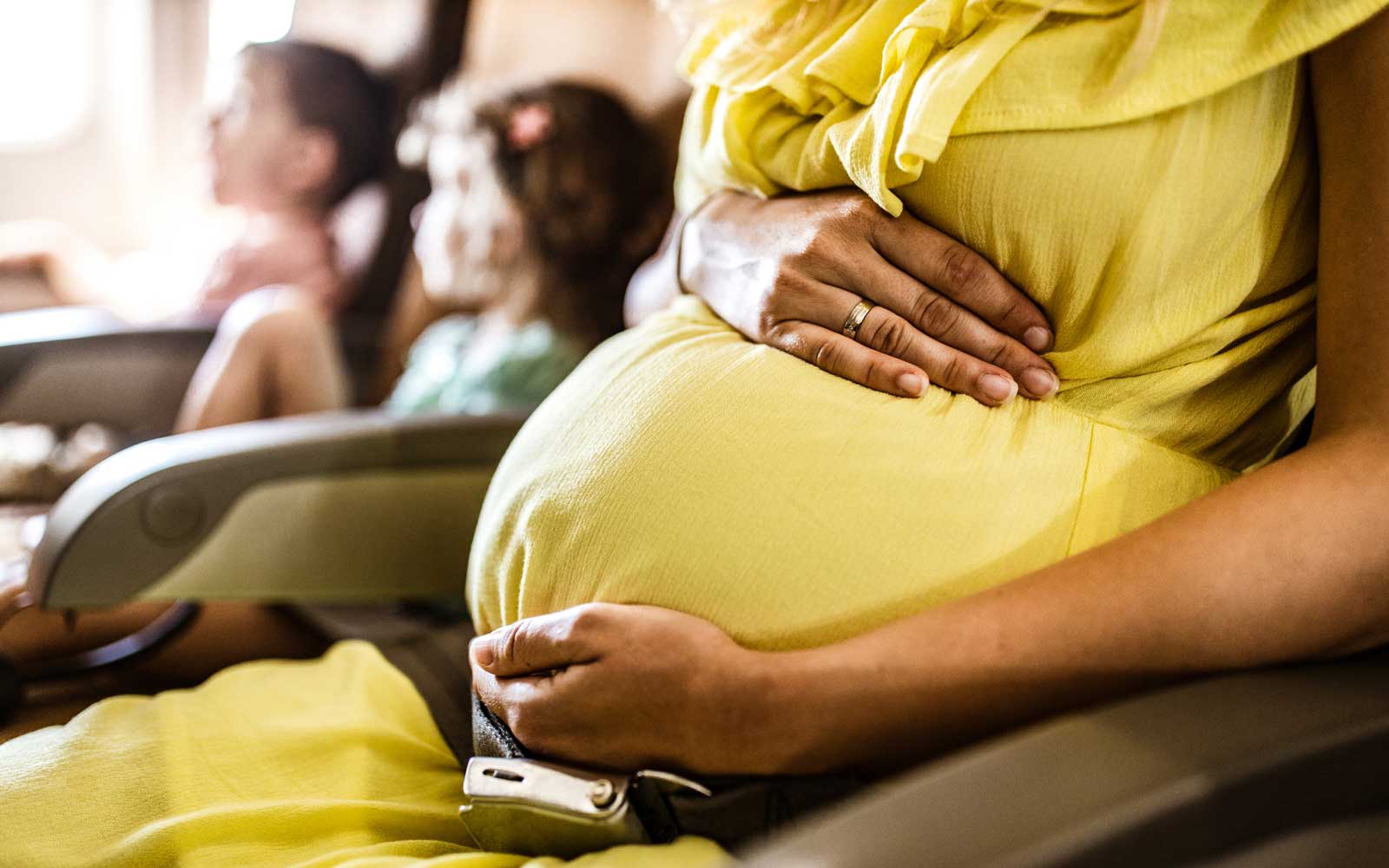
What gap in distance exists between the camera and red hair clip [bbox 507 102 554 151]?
5.13 ft

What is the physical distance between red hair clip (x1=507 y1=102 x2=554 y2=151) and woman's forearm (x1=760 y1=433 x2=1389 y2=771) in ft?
4.01

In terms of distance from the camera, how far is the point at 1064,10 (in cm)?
56

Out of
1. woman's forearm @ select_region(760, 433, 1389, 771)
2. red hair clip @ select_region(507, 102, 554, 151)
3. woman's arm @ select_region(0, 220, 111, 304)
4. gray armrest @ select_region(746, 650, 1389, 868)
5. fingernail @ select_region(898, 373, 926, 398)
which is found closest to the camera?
gray armrest @ select_region(746, 650, 1389, 868)

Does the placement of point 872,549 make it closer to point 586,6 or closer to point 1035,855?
point 1035,855

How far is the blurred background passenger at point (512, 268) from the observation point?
1.49 metres

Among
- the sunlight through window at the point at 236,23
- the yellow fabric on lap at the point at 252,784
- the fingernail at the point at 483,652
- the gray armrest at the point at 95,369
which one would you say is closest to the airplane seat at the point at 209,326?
the gray armrest at the point at 95,369

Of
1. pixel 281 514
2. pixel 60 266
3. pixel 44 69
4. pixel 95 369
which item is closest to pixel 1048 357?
pixel 281 514

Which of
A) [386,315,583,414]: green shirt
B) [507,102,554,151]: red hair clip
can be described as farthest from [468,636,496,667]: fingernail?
[507,102,554,151]: red hair clip

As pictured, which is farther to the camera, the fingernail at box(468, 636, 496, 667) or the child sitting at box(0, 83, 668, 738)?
the child sitting at box(0, 83, 668, 738)

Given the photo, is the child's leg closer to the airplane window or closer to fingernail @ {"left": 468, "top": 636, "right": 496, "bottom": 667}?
fingernail @ {"left": 468, "top": 636, "right": 496, "bottom": 667}

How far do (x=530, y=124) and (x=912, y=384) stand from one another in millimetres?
1134

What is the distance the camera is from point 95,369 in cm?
149

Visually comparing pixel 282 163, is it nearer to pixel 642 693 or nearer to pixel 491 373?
pixel 491 373

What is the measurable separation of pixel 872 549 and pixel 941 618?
57 mm
